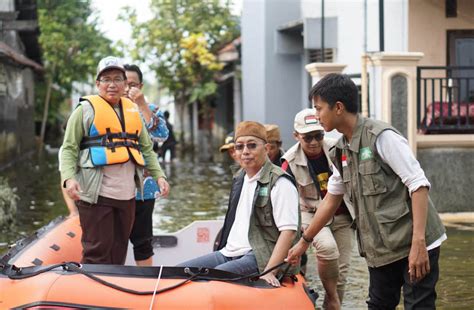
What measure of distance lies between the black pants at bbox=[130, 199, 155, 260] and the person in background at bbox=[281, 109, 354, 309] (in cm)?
119

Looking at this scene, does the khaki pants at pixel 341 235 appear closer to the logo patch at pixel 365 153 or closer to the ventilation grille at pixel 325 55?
the logo patch at pixel 365 153

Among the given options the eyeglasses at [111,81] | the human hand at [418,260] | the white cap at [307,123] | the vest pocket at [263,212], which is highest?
the eyeglasses at [111,81]

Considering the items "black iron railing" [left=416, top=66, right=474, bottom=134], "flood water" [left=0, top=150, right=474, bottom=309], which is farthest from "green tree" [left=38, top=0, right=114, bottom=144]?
"black iron railing" [left=416, top=66, right=474, bottom=134]

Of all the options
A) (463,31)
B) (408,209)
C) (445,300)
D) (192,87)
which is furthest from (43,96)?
(408,209)

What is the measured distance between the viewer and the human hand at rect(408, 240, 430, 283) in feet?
16.4

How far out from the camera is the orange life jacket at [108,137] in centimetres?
675

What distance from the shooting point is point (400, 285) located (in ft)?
18.0

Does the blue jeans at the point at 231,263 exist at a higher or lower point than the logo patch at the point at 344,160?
lower

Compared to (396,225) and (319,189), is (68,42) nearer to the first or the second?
(319,189)

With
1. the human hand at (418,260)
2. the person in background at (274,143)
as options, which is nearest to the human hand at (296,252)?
the human hand at (418,260)

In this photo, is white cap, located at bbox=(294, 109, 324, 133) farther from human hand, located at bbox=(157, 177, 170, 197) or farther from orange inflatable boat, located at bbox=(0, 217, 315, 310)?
orange inflatable boat, located at bbox=(0, 217, 315, 310)

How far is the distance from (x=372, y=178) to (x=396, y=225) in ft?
0.90

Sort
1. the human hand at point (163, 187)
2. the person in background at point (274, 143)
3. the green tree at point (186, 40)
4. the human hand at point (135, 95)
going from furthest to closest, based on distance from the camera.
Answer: the green tree at point (186, 40) < the human hand at point (135, 95) < the person in background at point (274, 143) < the human hand at point (163, 187)

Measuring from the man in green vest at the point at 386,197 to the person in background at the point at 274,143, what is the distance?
2010mm
